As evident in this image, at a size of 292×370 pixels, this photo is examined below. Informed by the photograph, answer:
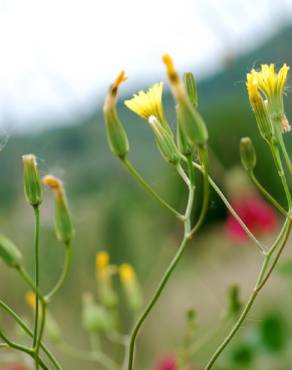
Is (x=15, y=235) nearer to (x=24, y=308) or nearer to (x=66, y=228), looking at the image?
(x=24, y=308)

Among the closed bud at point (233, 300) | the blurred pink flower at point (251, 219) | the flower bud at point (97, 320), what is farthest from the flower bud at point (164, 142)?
the blurred pink flower at point (251, 219)

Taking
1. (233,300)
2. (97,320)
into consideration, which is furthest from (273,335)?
(97,320)

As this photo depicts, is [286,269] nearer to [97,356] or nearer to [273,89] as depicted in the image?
[97,356]

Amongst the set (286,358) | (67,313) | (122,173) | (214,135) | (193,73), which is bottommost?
(214,135)

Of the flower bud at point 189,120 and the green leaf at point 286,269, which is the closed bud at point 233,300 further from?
the flower bud at point 189,120

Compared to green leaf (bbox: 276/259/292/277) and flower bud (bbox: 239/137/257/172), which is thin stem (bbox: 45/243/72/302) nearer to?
flower bud (bbox: 239/137/257/172)

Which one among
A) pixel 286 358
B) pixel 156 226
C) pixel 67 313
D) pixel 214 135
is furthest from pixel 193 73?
pixel 214 135

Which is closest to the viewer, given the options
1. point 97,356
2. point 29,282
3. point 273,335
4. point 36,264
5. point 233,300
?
point 29,282
